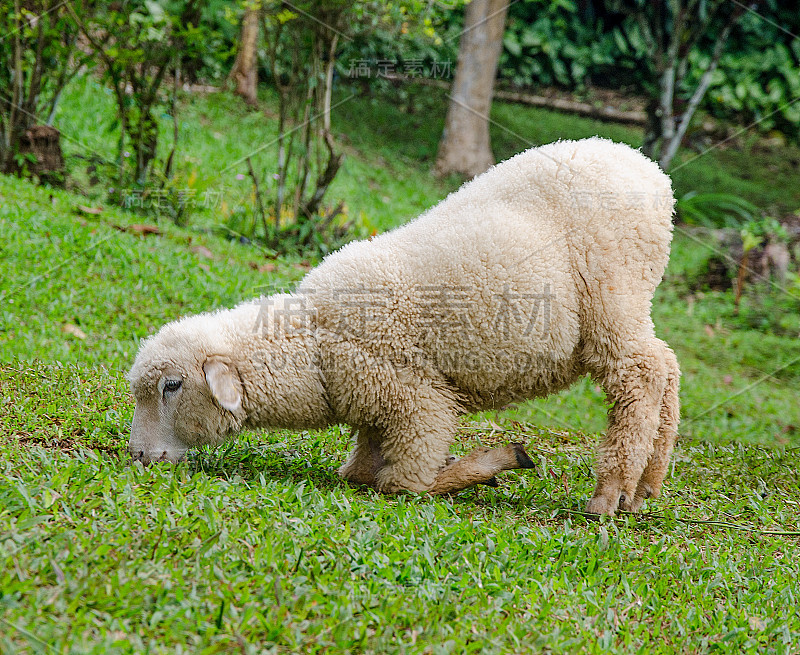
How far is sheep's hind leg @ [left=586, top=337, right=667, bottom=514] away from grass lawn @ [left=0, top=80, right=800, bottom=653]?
16 cm

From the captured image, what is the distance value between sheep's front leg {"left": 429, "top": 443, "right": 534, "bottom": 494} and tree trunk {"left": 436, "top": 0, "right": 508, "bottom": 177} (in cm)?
702

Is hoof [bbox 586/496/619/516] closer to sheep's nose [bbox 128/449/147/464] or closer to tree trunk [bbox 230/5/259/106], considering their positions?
sheep's nose [bbox 128/449/147/464]

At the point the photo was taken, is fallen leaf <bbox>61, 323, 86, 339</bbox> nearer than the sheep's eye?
No

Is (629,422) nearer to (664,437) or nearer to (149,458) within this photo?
(664,437)

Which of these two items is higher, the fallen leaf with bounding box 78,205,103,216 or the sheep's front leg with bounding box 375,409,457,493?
the fallen leaf with bounding box 78,205,103,216

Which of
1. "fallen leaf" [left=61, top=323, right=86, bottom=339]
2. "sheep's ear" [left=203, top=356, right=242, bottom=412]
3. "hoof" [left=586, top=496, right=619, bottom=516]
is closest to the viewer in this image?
"sheep's ear" [left=203, top=356, right=242, bottom=412]

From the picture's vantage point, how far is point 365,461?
3818mm

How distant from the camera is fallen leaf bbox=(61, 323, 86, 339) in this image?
5414 millimetres

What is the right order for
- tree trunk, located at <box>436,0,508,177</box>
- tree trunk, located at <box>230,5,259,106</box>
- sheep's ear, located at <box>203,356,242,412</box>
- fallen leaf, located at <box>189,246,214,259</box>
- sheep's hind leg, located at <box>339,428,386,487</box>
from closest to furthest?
sheep's ear, located at <box>203,356,242,412</box> → sheep's hind leg, located at <box>339,428,386,487</box> → fallen leaf, located at <box>189,246,214,259</box> → tree trunk, located at <box>436,0,508,177</box> → tree trunk, located at <box>230,5,259,106</box>

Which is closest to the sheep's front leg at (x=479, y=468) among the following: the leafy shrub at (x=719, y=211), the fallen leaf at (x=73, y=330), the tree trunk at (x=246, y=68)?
the fallen leaf at (x=73, y=330)

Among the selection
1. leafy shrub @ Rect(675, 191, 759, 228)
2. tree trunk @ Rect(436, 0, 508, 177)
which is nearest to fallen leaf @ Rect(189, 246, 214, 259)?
tree trunk @ Rect(436, 0, 508, 177)

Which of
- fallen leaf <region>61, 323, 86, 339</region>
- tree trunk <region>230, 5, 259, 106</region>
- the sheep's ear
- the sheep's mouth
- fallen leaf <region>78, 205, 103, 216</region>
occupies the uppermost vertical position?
tree trunk <region>230, 5, 259, 106</region>

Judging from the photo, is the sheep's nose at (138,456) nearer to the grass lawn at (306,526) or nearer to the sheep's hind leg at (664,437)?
the grass lawn at (306,526)

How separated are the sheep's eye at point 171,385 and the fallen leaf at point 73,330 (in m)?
2.22
